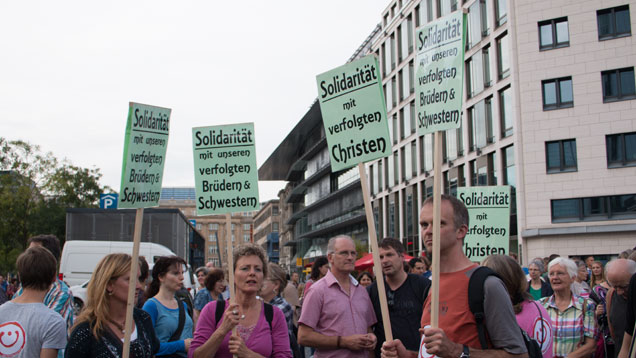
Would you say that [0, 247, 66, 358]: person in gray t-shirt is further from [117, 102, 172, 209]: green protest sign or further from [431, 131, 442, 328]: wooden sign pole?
[431, 131, 442, 328]: wooden sign pole

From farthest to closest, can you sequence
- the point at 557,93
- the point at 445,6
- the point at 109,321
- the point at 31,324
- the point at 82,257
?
the point at 445,6, the point at 557,93, the point at 82,257, the point at 31,324, the point at 109,321

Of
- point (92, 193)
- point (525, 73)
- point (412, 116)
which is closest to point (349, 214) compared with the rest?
point (412, 116)

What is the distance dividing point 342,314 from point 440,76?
8.11 ft

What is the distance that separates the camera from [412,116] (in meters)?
49.4

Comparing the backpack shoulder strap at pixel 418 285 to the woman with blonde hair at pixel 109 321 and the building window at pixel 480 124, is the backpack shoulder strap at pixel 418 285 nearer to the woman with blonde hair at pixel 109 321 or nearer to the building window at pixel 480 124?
the woman with blonde hair at pixel 109 321

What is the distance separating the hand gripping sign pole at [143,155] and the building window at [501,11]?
109 ft

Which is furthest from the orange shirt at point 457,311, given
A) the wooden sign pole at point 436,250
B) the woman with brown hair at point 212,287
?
the woman with brown hair at point 212,287

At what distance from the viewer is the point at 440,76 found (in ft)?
14.0

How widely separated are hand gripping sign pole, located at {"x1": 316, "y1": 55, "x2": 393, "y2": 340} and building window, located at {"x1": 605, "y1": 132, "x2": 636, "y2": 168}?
101ft

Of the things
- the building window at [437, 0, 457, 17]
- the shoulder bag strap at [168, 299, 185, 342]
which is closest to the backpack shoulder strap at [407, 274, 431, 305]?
the shoulder bag strap at [168, 299, 185, 342]

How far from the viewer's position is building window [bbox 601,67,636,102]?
3259 centimetres

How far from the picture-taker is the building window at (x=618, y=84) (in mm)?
32594

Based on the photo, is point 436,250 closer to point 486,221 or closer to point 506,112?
point 486,221

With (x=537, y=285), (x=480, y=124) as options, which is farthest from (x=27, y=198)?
(x=537, y=285)
